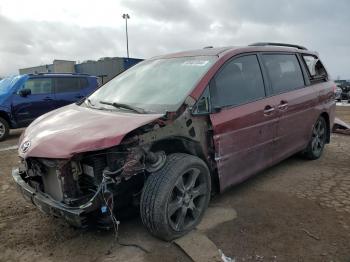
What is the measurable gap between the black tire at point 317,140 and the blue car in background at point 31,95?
699 cm

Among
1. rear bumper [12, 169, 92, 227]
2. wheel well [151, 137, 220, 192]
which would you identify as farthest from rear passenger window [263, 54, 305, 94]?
rear bumper [12, 169, 92, 227]

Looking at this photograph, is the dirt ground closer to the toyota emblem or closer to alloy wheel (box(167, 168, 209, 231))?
alloy wheel (box(167, 168, 209, 231))

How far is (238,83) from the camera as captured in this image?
3.85 m

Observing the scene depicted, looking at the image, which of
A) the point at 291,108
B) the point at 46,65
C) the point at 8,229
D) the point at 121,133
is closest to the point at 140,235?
the point at 121,133

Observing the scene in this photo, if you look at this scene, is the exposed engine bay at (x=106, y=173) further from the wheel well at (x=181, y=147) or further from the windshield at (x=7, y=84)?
the windshield at (x=7, y=84)

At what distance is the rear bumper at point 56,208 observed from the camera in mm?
2709

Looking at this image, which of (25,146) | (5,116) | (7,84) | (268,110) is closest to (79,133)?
(25,146)

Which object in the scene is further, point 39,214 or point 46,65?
point 46,65

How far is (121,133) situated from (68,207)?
72 centimetres

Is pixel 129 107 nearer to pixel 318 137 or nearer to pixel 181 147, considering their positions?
pixel 181 147

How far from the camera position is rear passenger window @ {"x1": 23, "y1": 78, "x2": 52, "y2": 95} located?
30.7ft

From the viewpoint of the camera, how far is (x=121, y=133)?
9.00ft

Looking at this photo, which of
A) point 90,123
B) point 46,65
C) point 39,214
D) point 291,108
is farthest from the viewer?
point 46,65

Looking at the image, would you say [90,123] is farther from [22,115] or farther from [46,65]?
[46,65]
